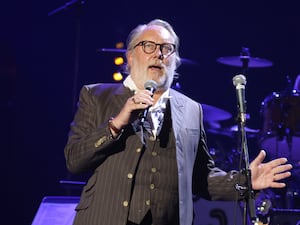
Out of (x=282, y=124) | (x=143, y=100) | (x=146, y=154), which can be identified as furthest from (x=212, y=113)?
(x=143, y=100)

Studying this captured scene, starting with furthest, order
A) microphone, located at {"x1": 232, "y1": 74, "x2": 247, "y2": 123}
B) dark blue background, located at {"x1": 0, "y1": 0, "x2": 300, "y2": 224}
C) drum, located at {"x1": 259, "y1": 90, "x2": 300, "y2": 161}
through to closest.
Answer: dark blue background, located at {"x1": 0, "y1": 0, "x2": 300, "y2": 224}, drum, located at {"x1": 259, "y1": 90, "x2": 300, "y2": 161}, microphone, located at {"x1": 232, "y1": 74, "x2": 247, "y2": 123}

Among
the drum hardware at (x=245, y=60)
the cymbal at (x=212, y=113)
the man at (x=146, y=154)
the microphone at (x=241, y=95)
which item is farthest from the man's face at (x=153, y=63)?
the drum hardware at (x=245, y=60)

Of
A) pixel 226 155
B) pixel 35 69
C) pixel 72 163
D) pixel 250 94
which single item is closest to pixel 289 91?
pixel 226 155

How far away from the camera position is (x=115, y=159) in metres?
3.16

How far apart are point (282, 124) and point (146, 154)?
3562 millimetres

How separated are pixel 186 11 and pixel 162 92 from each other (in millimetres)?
4536

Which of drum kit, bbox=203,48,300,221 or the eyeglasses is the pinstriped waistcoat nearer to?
the eyeglasses

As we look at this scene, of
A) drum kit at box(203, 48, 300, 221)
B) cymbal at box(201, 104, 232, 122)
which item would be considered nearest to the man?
drum kit at box(203, 48, 300, 221)

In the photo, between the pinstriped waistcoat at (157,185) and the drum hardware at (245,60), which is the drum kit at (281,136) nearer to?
the drum hardware at (245,60)

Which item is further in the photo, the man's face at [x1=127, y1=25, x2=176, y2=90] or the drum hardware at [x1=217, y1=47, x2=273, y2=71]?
the drum hardware at [x1=217, y1=47, x2=273, y2=71]

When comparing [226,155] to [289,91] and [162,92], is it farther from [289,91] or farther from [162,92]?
[162,92]

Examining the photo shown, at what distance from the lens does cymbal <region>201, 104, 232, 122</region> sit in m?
6.85

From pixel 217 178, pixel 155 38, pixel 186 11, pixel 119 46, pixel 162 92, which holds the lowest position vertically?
pixel 217 178

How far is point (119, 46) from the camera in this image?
24.6 feet
